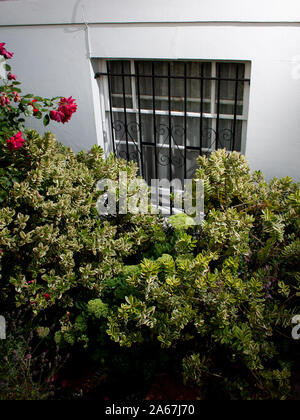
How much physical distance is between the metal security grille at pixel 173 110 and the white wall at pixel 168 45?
24 cm

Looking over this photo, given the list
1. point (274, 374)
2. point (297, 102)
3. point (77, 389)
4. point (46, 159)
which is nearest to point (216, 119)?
point (297, 102)

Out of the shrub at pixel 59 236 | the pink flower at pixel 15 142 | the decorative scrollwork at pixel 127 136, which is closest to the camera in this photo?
the pink flower at pixel 15 142

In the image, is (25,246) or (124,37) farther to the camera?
(124,37)

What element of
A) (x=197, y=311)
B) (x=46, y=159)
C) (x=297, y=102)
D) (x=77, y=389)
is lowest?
(x=77, y=389)

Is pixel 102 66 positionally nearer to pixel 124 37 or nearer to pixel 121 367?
pixel 124 37

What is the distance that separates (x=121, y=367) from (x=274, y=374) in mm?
1167

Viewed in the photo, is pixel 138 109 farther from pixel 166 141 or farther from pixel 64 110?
pixel 64 110

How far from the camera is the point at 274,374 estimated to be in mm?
2795

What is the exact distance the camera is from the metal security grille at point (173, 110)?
13.2 feet

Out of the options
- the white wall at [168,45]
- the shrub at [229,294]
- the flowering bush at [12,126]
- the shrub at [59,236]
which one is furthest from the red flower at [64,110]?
the shrub at [229,294]

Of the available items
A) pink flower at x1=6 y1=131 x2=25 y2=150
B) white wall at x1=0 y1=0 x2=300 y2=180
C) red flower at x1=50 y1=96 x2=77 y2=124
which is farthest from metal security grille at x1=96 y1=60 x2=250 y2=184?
pink flower at x1=6 y1=131 x2=25 y2=150

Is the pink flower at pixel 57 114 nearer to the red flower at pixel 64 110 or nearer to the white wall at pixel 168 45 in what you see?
the red flower at pixel 64 110

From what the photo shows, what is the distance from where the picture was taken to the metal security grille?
13.2 feet

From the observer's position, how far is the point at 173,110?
4.35 meters
